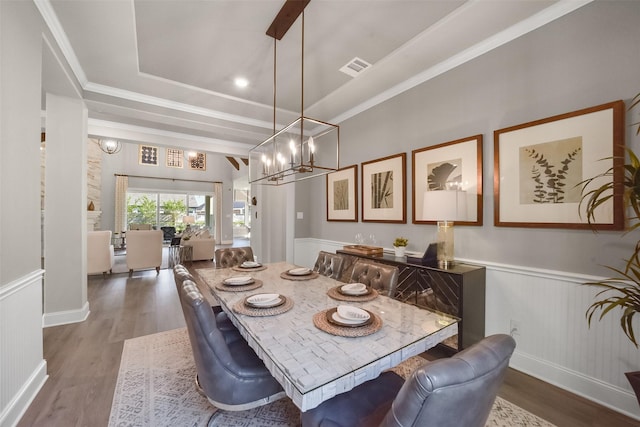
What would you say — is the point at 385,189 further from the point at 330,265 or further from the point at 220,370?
the point at 220,370

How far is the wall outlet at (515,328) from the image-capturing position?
7.09 feet

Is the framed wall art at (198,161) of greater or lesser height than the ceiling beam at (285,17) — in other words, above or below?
above

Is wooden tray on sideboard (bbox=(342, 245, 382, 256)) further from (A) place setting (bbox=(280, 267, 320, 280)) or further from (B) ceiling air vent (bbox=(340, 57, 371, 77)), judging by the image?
(B) ceiling air vent (bbox=(340, 57, 371, 77))

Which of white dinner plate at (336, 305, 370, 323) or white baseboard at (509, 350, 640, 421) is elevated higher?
white dinner plate at (336, 305, 370, 323)

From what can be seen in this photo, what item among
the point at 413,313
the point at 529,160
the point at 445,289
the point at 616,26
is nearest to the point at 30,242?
the point at 413,313

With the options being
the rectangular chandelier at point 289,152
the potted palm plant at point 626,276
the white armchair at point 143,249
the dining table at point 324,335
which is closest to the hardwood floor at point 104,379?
the potted palm plant at point 626,276

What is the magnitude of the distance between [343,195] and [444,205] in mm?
1951

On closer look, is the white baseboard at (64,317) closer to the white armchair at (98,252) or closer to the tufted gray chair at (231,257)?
the tufted gray chair at (231,257)

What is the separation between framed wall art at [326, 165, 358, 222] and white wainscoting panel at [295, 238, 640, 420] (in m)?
1.96

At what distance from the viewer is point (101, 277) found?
5273mm

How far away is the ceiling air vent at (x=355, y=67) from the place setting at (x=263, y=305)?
244 cm

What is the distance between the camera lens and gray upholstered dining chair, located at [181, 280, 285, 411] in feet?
4.17

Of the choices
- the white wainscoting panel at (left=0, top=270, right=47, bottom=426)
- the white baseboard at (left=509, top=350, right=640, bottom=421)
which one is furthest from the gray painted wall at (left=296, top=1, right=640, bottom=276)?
the white wainscoting panel at (left=0, top=270, right=47, bottom=426)

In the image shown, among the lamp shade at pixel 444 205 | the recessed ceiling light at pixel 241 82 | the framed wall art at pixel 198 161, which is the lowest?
the lamp shade at pixel 444 205
